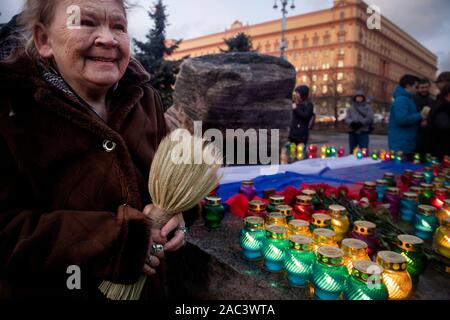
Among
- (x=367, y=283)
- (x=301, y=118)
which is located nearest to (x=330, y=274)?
(x=367, y=283)

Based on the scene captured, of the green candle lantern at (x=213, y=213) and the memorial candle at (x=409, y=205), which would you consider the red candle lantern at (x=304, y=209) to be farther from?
the memorial candle at (x=409, y=205)

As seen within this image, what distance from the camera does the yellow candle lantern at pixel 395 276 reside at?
1195 mm

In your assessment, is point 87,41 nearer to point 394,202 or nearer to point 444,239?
point 444,239

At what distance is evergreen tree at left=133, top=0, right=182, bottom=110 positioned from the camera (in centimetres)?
1159

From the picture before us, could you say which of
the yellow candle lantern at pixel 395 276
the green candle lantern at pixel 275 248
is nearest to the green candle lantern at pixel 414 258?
the yellow candle lantern at pixel 395 276

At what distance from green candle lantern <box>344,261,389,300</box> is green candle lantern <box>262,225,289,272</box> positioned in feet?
1.13

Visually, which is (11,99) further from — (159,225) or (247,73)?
(247,73)

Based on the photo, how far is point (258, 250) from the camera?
5.25 feet

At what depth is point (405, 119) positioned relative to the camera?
501cm

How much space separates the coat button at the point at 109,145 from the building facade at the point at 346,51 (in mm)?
38164

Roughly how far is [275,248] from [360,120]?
619cm

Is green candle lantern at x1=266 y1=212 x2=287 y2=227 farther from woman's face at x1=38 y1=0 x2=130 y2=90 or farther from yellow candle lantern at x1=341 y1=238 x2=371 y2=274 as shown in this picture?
woman's face at x1=38 y1=0 x2=130 y2=90

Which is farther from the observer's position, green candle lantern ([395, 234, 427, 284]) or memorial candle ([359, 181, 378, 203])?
memorial candle ([359, 181, 378, 203])

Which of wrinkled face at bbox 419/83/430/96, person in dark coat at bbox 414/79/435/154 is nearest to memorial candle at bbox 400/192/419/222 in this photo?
person in dark coat at bbox 414/79/435/154
